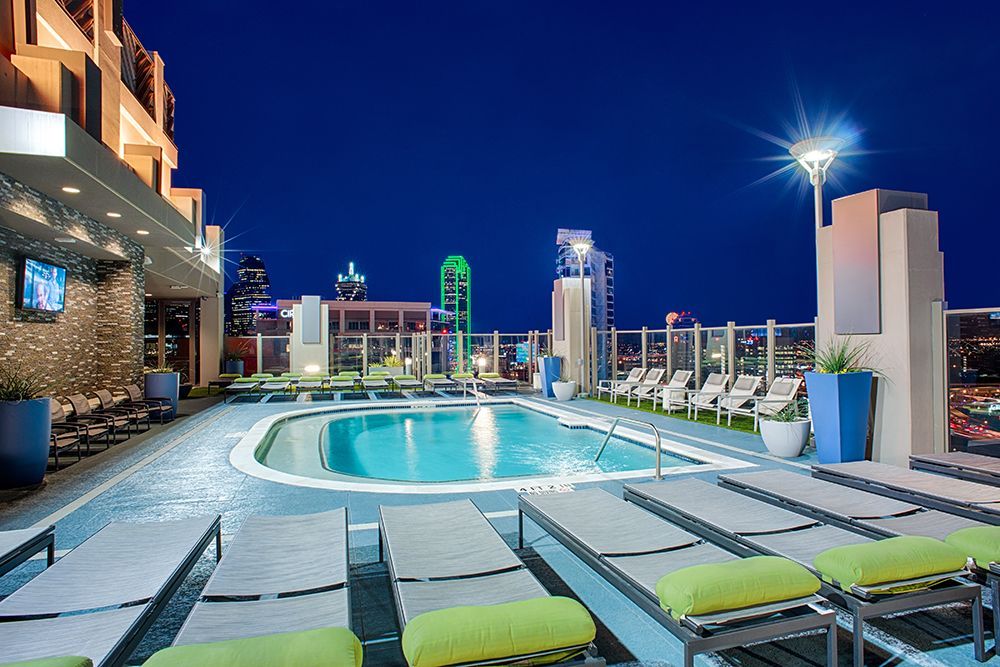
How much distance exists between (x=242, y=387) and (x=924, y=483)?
14.8 m

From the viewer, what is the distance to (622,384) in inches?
527

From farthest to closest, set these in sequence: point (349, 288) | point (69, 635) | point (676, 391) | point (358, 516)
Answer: point (349, 288) → point (676, 391) → point (358, 516) → point (69, 635)

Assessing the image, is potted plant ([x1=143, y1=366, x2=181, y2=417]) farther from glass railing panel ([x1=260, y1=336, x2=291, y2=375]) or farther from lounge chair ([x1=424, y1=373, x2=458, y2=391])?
glass railing panel ([x1=260, y1=336, x2=291, y2=375])

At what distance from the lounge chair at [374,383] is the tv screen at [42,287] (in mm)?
7869

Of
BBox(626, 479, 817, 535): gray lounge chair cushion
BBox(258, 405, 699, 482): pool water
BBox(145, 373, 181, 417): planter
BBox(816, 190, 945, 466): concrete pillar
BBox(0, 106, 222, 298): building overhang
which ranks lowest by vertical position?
BBox(258, 405, 699, 482): pool water

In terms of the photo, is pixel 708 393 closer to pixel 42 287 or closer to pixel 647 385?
pixel 647 385

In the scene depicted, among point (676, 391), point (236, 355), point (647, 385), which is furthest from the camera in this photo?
point (236, 355)

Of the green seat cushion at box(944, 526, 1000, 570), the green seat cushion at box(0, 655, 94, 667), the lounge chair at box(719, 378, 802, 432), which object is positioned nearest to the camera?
A: the green seat cushion at box(0, 655, 94, 667)

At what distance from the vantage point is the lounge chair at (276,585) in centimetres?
213

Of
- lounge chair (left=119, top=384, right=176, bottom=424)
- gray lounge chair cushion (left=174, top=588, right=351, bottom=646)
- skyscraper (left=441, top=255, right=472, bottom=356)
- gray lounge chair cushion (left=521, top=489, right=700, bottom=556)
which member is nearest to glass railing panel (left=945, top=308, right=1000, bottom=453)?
gray lounge chair cushion (left=521, top=489, right=700, bottom=556)

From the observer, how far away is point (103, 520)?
14.9 feet

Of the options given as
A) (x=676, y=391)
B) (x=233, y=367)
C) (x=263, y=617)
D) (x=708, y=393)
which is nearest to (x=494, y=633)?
(x=263, y=617)

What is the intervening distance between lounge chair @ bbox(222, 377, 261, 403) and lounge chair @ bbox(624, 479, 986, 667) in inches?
529

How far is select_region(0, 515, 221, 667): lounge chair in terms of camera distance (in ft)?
6.55
